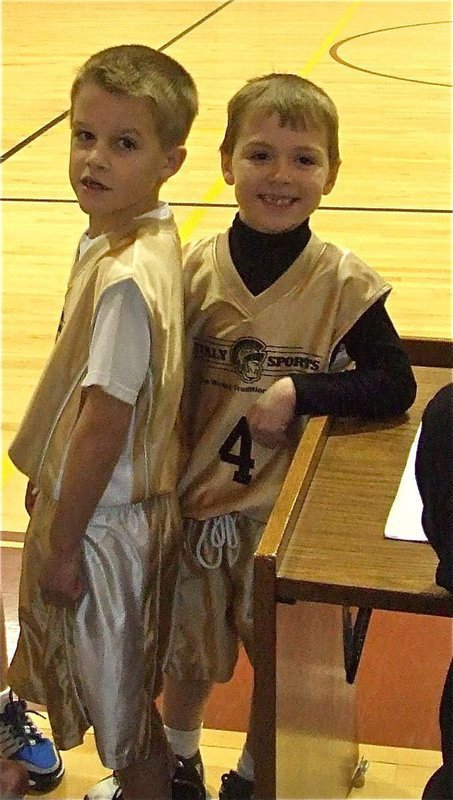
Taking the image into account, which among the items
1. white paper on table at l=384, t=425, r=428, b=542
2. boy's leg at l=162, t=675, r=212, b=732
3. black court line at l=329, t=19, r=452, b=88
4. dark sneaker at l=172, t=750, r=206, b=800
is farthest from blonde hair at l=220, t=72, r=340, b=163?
black court line at l=329, t=19, r=452, b=88

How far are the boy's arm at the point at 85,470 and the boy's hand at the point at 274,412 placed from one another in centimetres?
15

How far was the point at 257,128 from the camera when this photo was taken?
1436 millimetres

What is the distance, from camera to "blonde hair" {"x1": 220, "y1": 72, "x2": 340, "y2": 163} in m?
1.43

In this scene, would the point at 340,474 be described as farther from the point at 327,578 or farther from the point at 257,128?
the point at 257,128

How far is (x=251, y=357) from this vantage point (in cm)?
146

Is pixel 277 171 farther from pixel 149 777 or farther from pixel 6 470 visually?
pixel 6 470

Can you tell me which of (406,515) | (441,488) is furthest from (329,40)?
(441,488)

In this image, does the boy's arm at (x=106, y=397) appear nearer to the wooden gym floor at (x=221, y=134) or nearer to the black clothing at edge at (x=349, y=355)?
the black clothing at edge at (x=349, y=355)

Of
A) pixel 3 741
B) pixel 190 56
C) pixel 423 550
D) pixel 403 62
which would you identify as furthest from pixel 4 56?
pixel 423 550

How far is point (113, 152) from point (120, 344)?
8.6 inches

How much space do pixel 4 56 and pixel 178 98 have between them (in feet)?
21.5

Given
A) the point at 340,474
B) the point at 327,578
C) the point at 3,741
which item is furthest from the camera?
the point at 3,741

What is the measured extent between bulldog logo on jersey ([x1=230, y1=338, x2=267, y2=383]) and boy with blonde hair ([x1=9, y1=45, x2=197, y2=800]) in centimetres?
9

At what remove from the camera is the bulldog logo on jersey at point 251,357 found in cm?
145
